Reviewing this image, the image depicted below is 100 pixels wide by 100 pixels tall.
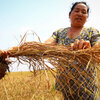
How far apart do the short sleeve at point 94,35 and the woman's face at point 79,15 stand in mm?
133

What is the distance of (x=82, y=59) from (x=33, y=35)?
17.6 inches

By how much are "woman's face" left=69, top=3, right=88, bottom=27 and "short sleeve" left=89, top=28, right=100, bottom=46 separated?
13 cm

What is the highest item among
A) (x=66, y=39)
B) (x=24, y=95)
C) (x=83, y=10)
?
(x=83, y=10)

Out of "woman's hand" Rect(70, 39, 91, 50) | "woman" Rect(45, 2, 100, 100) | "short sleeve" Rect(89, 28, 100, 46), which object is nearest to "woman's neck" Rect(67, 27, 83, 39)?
"woman" Rect(45, 2, 100, 100)

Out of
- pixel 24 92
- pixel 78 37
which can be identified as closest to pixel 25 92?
pixel 24 92

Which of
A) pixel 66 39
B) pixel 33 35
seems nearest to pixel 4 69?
pixel 33 35

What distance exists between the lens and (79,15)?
143 centimetres

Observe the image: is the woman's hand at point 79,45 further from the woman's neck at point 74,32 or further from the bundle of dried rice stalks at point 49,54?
the woman's neck at point 74,32

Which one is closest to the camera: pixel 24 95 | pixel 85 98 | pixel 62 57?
pixel 62 57

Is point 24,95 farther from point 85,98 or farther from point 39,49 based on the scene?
point 39,49

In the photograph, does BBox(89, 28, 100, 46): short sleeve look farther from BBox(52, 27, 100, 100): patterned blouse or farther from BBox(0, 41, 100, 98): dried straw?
BBox(0, 41, 100, 98): dried straw

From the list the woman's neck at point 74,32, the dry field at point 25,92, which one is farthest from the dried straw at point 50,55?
the woman's neck at point 74,32

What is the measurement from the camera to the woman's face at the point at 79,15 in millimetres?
1437

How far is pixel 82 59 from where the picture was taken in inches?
40.9
